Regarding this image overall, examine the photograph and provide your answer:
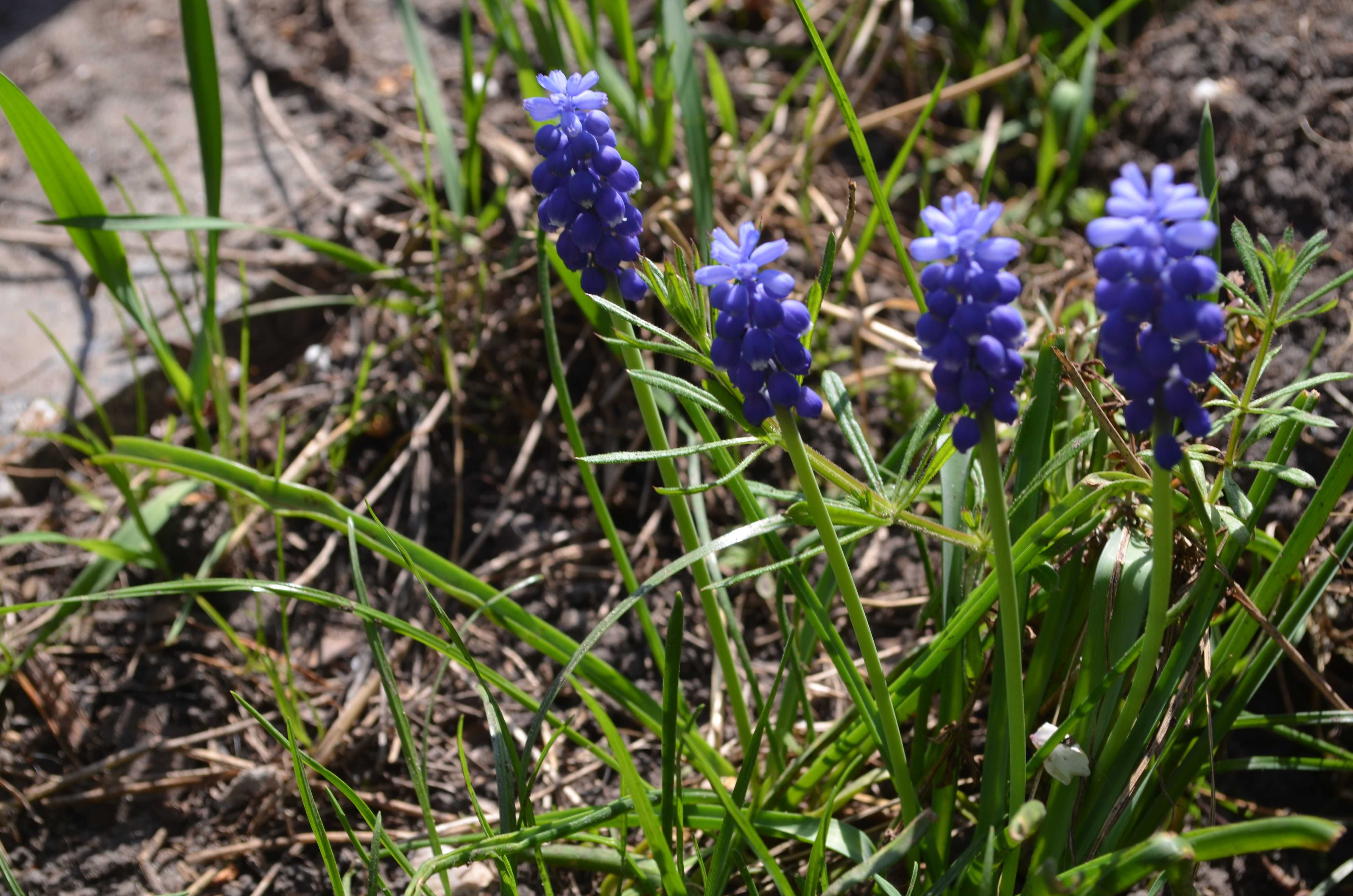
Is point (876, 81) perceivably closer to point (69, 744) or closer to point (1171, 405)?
point (1171, 405)

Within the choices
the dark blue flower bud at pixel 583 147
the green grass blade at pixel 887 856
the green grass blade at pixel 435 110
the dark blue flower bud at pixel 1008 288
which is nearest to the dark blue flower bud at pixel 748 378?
the dark blue flower bud at pixel 1008 288

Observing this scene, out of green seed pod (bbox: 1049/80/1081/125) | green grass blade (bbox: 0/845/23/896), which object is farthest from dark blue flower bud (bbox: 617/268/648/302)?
green seed pod (bbox: 1049/80/1081/125)

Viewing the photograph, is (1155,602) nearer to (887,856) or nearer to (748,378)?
(887,856)

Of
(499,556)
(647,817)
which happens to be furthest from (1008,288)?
(499,556)

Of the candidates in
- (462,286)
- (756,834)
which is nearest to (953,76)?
(462,286)

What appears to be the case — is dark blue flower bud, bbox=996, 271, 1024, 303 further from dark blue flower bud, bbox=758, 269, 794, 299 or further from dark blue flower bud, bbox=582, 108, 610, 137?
dark blue flower bud, bbox=582, 108, 610, 137
